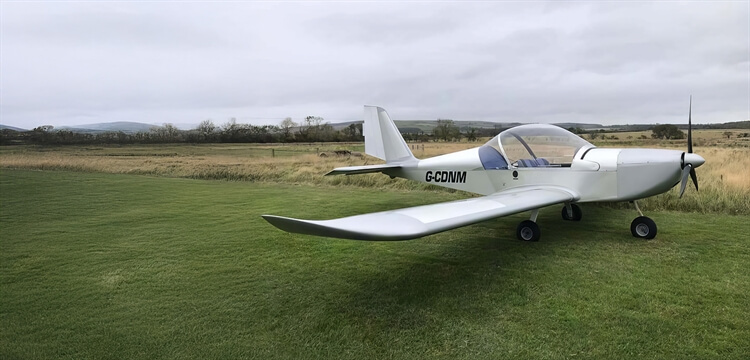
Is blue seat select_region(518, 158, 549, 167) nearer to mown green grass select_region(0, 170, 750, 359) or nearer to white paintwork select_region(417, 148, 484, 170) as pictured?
white paintwork select_region(417, 148, 484, 170)

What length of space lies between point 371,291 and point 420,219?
84 centimetres

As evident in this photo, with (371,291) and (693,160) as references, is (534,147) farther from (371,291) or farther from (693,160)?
(371,291)

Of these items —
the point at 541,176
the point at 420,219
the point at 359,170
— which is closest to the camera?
the point at 420,219

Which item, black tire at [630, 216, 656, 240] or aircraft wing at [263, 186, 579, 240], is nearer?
aircraft wing at [263, 186, 579, 240]

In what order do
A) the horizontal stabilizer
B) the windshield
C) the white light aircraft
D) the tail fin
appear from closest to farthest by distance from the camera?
the white light aircraft, the windshield, the horizontal stabilizer, the tail fin

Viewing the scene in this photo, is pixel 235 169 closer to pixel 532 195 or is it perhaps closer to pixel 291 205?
pixel 291 205

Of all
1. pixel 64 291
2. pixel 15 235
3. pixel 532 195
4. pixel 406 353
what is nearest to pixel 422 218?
pixel 406 353

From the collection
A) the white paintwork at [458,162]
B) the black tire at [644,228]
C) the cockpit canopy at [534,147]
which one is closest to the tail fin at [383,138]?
the white paintwork at [458,162]

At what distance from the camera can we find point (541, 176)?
5.54 meters

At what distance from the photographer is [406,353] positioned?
8.14 feet

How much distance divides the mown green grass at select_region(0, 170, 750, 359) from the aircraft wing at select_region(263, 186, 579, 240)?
613 millimetres

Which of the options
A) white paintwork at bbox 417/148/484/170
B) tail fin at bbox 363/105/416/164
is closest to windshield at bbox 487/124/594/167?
white paintwork at bbox 417/148/484/170

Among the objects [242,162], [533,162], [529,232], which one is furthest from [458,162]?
[242,162]

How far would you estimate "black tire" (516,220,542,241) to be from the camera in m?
4.99
